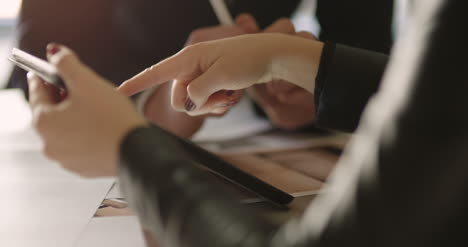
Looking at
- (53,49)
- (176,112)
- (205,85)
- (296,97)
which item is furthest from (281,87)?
(53,49)

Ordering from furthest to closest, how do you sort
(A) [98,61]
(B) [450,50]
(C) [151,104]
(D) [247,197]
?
(A) [98,61]
(C) [151,104]
(D) [247,197]
(B) [450,50]

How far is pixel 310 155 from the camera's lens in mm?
500

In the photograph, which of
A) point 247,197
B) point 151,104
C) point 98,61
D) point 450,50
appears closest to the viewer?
point 450,50

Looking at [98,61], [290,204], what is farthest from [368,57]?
[98,61]

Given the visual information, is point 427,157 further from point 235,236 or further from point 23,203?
point 23,203

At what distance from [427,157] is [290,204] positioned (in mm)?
179

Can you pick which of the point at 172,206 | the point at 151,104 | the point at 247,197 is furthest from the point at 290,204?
the point at 151,104

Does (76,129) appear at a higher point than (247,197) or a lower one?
higher

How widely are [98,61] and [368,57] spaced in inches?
20.4

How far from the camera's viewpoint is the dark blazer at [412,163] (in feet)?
0.43

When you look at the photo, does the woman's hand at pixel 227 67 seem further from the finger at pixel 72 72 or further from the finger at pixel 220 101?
the finger at pixel 72 72

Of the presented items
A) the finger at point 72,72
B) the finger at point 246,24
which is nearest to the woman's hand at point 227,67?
the finger at point 72,72

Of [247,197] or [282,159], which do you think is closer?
[247,197]

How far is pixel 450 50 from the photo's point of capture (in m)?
0.13
